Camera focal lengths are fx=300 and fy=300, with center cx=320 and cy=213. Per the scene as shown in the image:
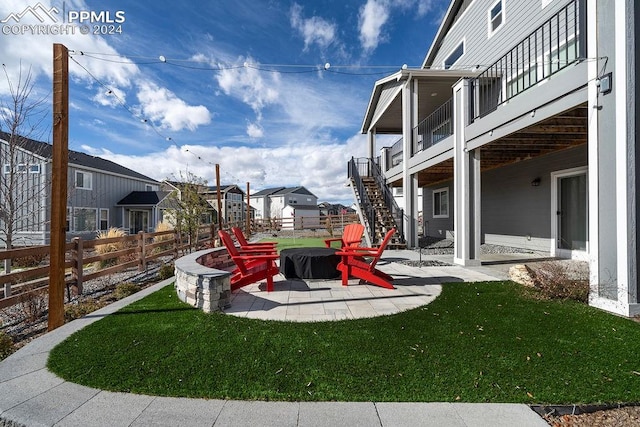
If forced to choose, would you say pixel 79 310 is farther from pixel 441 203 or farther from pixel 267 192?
pixel 267 192

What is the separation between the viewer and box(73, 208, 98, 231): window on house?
17906 mm

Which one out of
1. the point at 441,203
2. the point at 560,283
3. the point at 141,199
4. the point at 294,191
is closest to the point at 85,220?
the point at 141,199

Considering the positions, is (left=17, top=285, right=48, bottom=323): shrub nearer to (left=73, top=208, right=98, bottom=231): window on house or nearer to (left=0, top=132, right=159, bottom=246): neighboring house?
(left=0, top=132, right=159, bottom=246): neighboring house

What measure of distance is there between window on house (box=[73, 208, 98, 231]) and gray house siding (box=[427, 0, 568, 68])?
21296mm

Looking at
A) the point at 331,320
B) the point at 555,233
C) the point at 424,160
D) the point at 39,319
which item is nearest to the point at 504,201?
the point at 555,233

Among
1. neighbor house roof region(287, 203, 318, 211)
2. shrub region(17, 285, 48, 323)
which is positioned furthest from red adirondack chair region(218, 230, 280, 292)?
neighbor house roof region(287, 203, 318, 211)

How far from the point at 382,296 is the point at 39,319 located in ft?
17.7

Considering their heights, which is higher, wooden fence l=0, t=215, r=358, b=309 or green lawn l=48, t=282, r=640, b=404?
wooden fence l=0, t=215, r=358, b=309

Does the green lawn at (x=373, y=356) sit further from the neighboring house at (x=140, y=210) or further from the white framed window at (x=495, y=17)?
the neighboring house at (x=140, y=210)

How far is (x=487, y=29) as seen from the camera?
35.8 feet

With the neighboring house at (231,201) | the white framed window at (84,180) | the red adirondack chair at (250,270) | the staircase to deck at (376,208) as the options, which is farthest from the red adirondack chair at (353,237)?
the neighboring house at (231,201)

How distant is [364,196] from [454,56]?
7524 millimetres

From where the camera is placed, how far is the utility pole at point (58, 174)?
3.74m

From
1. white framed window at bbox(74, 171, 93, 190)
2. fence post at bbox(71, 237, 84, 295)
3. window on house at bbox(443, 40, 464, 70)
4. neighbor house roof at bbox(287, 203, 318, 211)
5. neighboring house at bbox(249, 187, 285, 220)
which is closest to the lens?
fence post at bbox(71, 237, 84, 295)
